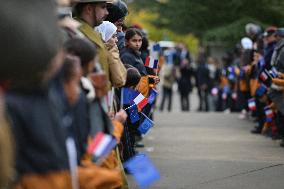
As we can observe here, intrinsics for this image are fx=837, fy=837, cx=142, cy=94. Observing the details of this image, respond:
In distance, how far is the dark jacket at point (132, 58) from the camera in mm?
10781

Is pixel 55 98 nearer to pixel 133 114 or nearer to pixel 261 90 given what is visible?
pixel 133 114

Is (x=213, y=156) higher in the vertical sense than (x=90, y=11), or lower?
lower

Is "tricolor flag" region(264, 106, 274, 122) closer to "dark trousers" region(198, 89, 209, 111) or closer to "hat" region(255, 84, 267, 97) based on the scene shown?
"hat" region(255, 84, 267, 97)

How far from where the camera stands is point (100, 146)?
16.3 ft

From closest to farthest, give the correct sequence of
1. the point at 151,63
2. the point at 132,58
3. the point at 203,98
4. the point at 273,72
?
1. the point at 132,58
2. the point at 151,63
3. the point at 273,72
4. the point at 203,98

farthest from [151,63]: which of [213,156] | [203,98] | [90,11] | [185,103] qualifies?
[185,103]

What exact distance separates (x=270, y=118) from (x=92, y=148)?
10541 millimetres

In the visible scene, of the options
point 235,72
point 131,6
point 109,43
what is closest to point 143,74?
point 109,43

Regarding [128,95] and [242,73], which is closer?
[128,95]

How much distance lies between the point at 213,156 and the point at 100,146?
25.3 feet

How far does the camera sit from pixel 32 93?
432 cm

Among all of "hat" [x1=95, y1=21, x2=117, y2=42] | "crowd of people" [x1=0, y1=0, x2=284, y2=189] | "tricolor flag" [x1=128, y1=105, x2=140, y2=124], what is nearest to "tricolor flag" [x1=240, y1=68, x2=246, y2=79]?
"tricolor flag" [x1=128, y1=105, x2=140, y2=124]

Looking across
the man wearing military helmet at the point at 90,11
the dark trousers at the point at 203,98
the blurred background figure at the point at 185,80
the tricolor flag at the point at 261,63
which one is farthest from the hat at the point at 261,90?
the dark trousers at the point at 203,98

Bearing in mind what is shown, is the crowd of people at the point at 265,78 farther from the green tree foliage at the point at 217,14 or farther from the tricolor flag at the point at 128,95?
the green tree foliage at the point at 217,14
